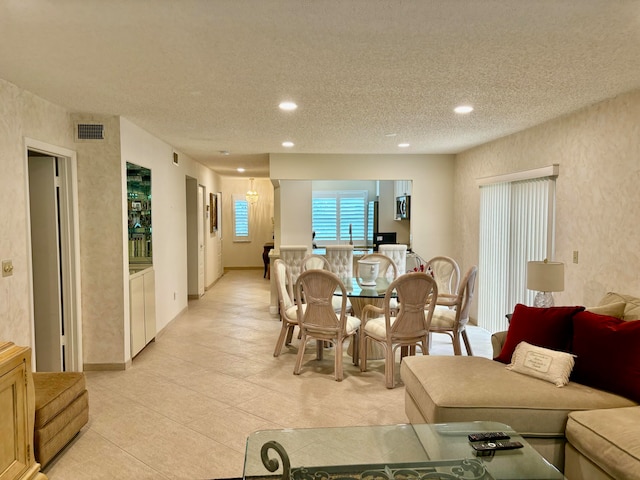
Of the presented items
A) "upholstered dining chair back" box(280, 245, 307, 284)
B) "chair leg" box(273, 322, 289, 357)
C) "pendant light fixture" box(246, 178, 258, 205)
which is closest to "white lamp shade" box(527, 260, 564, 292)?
"chair leg" box(273, 322, 289, 357)

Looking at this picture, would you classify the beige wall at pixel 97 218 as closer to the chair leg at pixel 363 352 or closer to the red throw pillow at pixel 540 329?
the chair leg at pixel 363 352

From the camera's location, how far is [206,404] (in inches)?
138

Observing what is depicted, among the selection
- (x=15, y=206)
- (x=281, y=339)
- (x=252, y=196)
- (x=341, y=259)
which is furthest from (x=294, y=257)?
(x=252, y=196)

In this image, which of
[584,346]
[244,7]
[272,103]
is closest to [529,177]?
[584,346]

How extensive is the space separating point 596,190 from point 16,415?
14.1ft

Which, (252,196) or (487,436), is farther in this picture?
(252,196)

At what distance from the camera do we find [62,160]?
398cm

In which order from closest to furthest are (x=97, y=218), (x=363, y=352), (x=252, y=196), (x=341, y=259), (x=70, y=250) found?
(x=70, y=250), (x=97, y=218), (x=363, y=352), (x=341, y=259), (x=252, y=196)

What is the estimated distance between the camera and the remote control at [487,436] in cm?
214

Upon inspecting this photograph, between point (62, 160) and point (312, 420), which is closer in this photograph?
point (312, 420)

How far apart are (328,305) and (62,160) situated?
9.08 feet

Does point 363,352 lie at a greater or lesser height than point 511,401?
lesser

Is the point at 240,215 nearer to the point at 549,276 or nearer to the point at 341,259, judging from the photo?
the point at 341,259

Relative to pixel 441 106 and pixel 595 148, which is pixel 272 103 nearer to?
pixel 441 106
